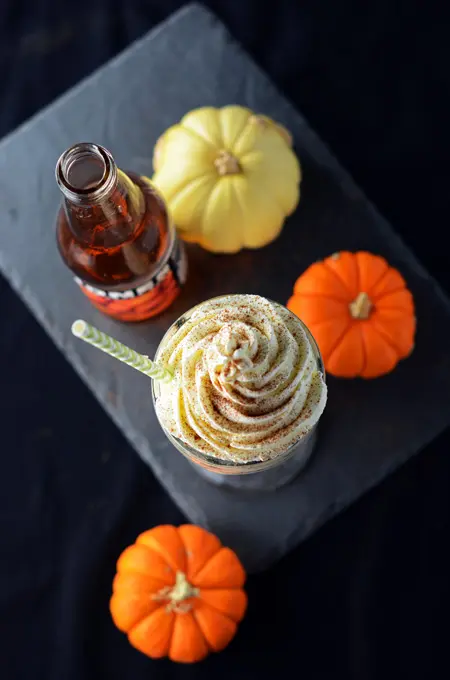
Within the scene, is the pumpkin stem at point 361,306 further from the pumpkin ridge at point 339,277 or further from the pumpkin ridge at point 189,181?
the pumpkin ridge at point 189,181

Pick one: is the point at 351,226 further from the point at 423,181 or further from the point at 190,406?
the point at 190,406

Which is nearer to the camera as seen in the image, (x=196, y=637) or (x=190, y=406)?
(x=190, y=406)

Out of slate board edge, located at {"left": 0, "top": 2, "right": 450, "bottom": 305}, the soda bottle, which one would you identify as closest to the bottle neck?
the soda bottle

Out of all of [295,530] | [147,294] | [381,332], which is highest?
[147,294]

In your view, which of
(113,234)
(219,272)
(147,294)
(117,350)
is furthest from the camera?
(219,272)

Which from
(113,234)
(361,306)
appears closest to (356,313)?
(361,306)

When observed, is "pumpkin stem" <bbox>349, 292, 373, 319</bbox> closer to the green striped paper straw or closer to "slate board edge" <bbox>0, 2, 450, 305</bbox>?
"slate board edge" <bbox>0, 2, 450, 305</bbox>

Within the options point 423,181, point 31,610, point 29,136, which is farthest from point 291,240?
point 31,610

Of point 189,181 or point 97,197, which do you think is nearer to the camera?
point 97,197

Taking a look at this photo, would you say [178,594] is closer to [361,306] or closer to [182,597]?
[182,597]
